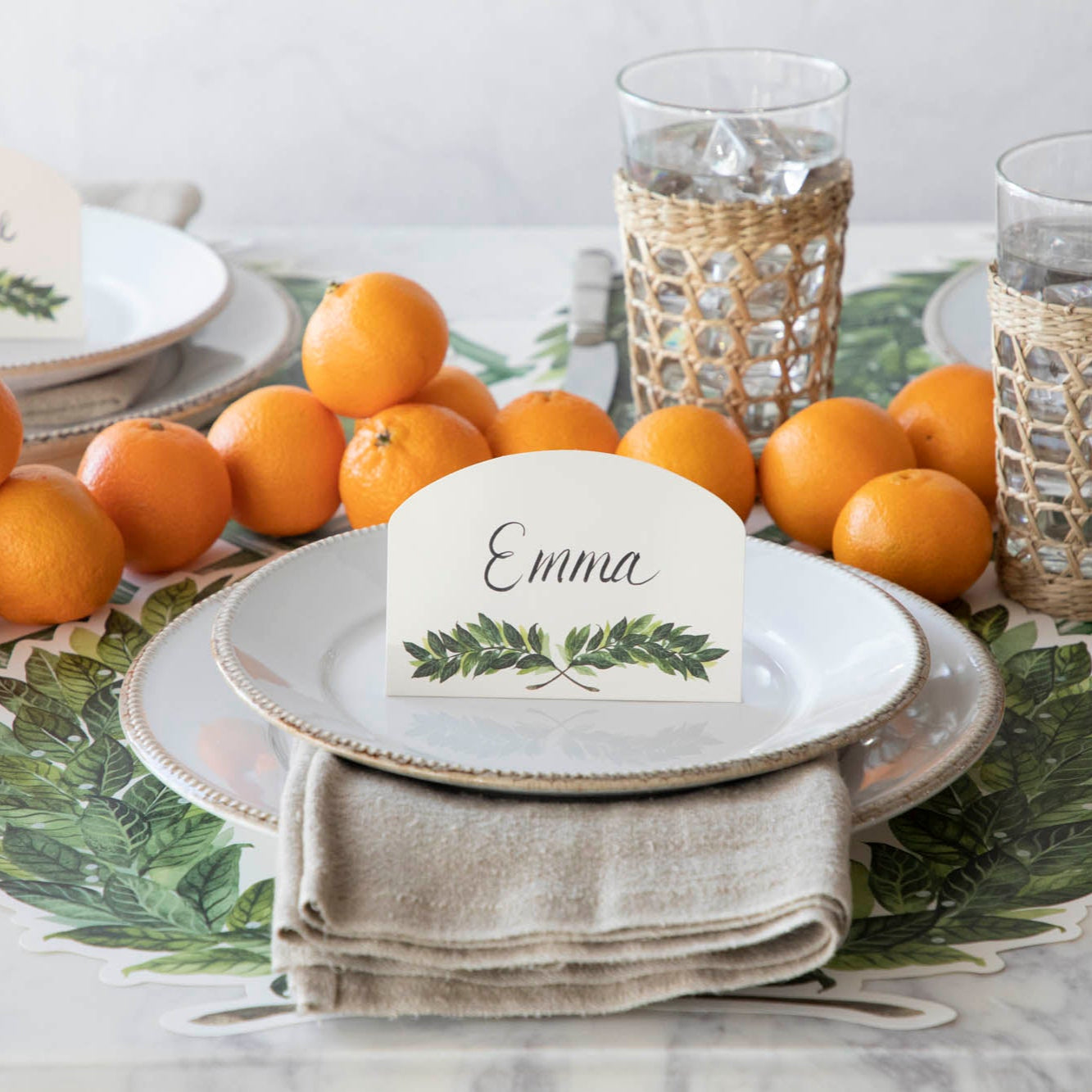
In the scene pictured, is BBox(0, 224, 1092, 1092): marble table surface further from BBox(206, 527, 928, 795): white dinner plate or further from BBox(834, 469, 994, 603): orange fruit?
BBox(834, 469, 994, 603): orange fruit

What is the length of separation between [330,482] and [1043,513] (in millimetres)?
Answer: 434

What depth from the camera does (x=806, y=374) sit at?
92 cm

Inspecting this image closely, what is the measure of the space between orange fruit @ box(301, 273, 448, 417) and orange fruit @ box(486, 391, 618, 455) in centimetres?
6

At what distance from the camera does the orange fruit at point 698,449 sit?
79cm

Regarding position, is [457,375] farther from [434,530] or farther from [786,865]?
[786,865]

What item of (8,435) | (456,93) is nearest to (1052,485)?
(8,435)

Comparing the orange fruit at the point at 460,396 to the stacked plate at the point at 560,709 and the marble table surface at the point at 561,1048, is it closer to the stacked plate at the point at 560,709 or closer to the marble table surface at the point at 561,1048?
the stacked plate at the point at 560,709

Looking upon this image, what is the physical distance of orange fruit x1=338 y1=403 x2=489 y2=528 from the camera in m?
0.78

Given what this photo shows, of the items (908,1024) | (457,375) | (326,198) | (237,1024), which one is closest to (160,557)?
(457,375)

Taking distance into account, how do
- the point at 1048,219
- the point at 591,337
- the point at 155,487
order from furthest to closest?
the point at 591,337
the point at 155,487
the point at 1048,219

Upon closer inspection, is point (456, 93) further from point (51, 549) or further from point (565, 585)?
point (565, 585)

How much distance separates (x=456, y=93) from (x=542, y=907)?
2.27m

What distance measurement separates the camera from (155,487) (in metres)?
0.78

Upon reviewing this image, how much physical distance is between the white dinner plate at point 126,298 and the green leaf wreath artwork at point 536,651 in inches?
18.2
